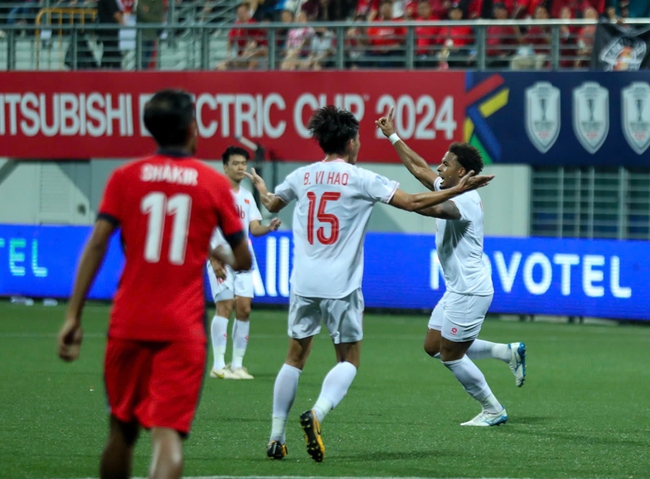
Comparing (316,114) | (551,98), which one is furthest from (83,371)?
(551,98)

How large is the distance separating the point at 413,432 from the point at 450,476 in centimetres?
179

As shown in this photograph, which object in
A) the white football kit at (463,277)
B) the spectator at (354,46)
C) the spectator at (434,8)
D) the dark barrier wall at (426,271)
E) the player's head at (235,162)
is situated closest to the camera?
the white football kit at (463,277)

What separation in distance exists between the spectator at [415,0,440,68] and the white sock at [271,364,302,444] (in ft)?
43.9

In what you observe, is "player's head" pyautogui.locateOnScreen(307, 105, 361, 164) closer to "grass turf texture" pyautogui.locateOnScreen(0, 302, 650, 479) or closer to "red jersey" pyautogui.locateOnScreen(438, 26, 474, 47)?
"grass turf texture" pyautogui.locateOnScreen(0, 302, 650, 479)

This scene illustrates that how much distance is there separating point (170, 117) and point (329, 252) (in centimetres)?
254

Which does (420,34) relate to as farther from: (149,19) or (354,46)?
(149,19)

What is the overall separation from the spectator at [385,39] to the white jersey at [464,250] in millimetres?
11520

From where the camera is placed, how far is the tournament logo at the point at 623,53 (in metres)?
18.8

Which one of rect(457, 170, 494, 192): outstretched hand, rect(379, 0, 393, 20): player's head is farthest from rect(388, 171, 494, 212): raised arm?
rect(379, 0, 393, 20): player's head

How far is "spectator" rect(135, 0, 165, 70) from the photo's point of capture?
2167 cm

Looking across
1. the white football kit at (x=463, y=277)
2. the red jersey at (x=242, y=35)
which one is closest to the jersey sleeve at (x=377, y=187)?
the white football kit at (x=463, y=277)

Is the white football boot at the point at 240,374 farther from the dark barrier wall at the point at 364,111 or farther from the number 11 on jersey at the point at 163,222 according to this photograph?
the dark barrier wall at the point at 364,111

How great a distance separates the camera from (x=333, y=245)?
23.7ft

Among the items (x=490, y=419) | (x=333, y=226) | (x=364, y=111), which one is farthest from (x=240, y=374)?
(x=364, y=111)
